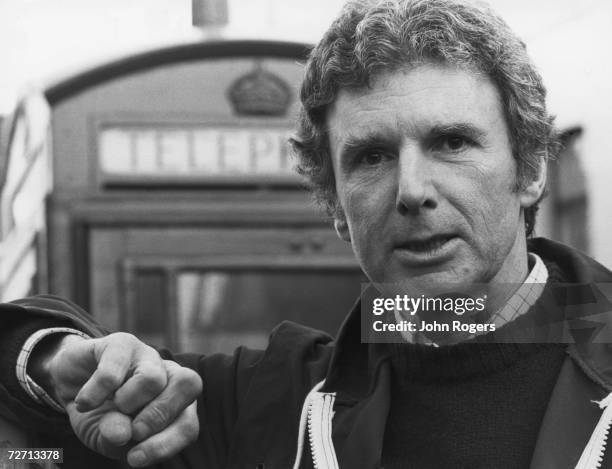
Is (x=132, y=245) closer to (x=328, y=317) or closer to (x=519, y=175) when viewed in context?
(x=328, y=317)

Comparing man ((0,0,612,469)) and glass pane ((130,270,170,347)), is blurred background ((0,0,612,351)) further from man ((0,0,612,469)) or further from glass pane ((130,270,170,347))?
man ((0,0,612,469))

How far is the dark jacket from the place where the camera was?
62.1 inches

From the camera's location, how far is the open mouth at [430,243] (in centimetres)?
164

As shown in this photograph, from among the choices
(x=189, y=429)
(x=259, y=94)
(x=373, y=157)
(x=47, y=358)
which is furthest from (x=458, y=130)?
(x=259, y=94)

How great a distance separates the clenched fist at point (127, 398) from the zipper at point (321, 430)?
0.22m

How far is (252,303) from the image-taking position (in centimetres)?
393

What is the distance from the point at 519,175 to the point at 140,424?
69 centimetres

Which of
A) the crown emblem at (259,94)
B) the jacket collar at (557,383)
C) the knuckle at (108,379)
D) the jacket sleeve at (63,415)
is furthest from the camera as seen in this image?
the crown emblem at (259,94)

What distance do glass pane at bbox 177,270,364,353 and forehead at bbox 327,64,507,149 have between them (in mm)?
2205

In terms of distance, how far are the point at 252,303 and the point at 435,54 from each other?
2.32 meters

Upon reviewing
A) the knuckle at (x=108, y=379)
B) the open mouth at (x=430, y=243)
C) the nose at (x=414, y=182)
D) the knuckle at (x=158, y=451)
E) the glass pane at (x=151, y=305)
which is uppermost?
the nose at (x=414, y=182)

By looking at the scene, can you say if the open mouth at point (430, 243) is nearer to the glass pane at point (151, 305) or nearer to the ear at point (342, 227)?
the ear at point (342, 227)

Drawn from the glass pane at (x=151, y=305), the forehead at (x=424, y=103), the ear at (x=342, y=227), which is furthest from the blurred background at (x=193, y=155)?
the forehead at (x=424, y=103)

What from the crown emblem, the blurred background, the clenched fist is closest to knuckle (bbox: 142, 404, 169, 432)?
the clenched fist
